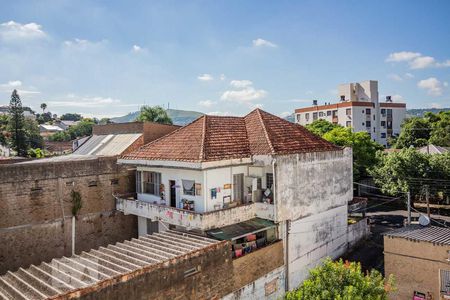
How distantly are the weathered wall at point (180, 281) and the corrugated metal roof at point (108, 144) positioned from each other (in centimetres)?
1169

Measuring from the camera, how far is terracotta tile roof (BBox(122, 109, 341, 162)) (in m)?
19.7

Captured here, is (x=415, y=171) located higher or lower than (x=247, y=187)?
lower

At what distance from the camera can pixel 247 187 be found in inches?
819

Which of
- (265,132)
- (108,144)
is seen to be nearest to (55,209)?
(108,144)

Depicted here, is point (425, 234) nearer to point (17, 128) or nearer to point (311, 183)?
point (311, 183)

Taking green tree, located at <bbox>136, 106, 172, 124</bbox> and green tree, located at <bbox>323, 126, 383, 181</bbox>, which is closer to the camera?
green tree, located at <bbox>323, 126, 383, 181</bbox>

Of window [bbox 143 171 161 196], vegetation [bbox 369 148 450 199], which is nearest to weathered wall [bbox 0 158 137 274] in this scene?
window [bbox 143 171 161 196]

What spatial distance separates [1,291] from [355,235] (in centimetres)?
2280

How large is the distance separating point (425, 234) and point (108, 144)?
72.2 ft

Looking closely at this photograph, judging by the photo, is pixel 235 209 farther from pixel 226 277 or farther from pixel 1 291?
pixel 1 291

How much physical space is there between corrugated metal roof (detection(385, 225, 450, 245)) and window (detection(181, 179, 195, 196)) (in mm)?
10762

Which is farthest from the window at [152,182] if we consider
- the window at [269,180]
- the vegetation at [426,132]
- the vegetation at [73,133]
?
the vegetation at [73,133]

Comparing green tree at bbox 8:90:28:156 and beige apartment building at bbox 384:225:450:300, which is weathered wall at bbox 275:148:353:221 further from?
green tree at bbox 8:90:28:156

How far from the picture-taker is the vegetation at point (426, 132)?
5381 cm
